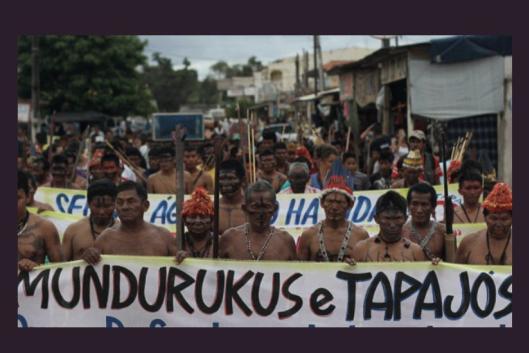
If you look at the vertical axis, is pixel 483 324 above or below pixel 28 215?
below

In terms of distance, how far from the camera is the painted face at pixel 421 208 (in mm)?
8281

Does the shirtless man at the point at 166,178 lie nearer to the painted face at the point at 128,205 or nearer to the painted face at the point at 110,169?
the painted face at the point at 110,169

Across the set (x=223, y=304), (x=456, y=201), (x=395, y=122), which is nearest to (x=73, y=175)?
(x=456, y=201)

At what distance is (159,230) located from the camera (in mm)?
8070

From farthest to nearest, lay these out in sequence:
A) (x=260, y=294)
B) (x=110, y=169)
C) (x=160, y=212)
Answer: (x=110, y=169) < (x=160, y=212) < (x=260, y=294)

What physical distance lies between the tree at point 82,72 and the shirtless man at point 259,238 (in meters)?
41.9

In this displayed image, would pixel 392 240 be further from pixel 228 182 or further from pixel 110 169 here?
pixel 110 169

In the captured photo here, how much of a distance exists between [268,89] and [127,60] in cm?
2720

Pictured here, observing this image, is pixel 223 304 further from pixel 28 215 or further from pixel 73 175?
pixel 73 175

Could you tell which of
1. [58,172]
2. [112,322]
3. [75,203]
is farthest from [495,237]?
[58,172]

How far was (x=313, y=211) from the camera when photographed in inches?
465

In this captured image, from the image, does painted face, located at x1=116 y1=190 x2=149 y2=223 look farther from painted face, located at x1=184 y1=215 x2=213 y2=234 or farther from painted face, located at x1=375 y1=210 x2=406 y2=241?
painted face, located at x1=375 y1=210 x2=406 y2=241

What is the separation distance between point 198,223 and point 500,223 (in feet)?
7.51

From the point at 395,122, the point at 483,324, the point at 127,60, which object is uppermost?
the point at 127,60
